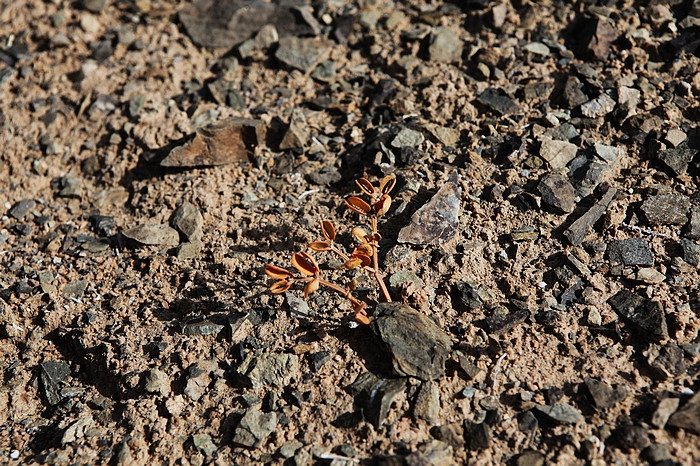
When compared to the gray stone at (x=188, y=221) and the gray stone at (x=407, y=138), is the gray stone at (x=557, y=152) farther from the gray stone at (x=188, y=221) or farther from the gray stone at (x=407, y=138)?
the gray stone at (x=188, y=221)

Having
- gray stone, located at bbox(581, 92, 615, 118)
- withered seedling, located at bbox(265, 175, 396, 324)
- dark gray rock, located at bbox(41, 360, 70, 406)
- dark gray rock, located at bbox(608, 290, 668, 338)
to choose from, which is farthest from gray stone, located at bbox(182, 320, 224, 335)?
gray stone, located at bbox(581, 92, 615, 118)

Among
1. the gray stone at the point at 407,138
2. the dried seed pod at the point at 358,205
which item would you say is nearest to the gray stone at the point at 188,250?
the dried seed pod at the point at 358,205

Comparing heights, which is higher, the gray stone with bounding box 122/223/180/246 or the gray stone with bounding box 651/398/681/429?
the gray stone with bounding box 651/398/681/429

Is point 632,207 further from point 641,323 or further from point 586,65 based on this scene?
point 586,65

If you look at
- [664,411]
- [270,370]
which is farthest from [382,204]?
[664,411]

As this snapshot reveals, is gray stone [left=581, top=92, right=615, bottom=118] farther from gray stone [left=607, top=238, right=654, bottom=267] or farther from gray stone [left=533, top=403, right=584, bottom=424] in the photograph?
gray stone [left=533, top=403, right=584, bottom=424]

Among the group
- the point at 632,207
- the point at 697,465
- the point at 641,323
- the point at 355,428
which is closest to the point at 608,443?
the point at 697,465
